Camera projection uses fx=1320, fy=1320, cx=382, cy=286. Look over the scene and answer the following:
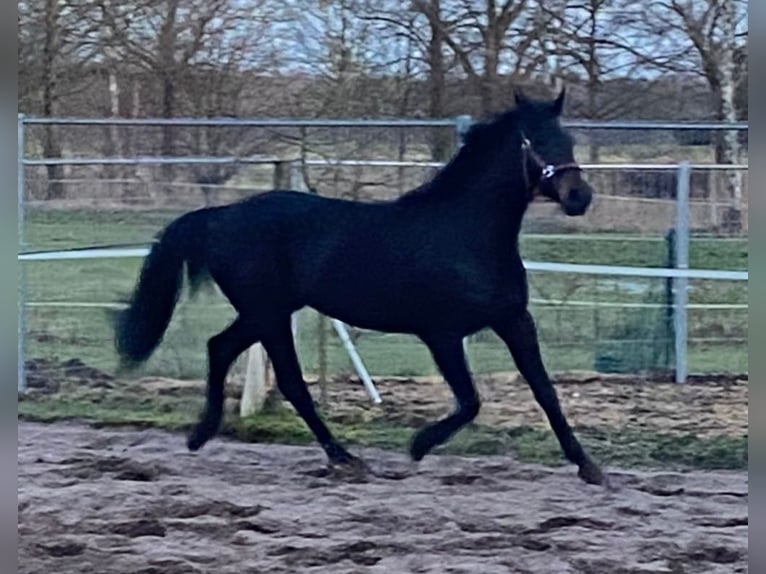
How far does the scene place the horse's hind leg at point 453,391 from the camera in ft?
14.0

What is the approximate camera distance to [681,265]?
478 cm

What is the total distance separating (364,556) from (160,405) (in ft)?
3.33

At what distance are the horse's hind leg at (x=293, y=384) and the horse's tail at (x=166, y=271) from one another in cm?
33

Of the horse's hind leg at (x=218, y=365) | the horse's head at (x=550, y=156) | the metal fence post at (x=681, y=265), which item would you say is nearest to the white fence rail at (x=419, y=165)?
the metal fence post at (x=681, y=265)

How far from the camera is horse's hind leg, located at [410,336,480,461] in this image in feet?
14.0

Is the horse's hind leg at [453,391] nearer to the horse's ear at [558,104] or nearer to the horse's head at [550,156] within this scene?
the horse's head at [550,156]

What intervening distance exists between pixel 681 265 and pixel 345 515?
155 centimetres

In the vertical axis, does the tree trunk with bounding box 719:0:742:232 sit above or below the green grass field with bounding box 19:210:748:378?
above

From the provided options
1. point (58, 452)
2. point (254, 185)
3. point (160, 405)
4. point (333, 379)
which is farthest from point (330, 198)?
point (58, 452)

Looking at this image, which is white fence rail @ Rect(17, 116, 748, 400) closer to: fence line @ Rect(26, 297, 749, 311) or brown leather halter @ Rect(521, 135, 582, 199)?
fence line @ Rect(26, 297, 749, 311)

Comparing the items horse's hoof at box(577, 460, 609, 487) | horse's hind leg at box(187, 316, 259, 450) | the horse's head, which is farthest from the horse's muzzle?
horse's hind leg at box(187, 316, 259, 450)

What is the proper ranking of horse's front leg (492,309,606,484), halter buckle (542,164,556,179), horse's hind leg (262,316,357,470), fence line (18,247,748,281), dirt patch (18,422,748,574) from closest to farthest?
dirt patch (18,422,748,574) → halter buckle (542,164,556,179) → horse's front leg (492,309,606,484) → horse's hind leg (262,316,357,470) → fence line (18,247,748,281)

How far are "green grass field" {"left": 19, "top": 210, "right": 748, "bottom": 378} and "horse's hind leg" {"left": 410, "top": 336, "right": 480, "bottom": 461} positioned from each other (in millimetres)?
115

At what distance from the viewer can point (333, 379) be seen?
4.59 meters
